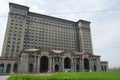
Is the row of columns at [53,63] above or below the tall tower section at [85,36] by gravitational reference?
below

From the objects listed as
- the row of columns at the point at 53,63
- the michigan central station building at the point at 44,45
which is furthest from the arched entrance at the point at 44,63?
the row of columns at the point at 53,63

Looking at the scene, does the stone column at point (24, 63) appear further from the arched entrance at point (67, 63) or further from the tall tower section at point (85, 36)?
the tall tower section at point (85, 36)

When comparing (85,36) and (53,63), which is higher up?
(85,36)

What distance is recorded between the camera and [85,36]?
130 metres

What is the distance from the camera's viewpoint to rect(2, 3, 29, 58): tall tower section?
85.5m

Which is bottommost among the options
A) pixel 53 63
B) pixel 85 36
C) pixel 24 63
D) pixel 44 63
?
pixel 44 63

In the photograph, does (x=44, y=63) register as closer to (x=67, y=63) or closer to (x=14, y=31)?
A: (x=67, y=63)

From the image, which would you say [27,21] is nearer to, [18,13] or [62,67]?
[18,13]

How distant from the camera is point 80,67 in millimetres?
63469

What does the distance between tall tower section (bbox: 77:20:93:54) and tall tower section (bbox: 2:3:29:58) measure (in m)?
64.4

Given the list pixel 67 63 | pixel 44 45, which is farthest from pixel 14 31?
pixel 67 63

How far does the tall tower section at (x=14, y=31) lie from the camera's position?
85525mm

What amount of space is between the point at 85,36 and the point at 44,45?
52817mm

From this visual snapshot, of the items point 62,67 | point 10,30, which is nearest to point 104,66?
point 62,67
